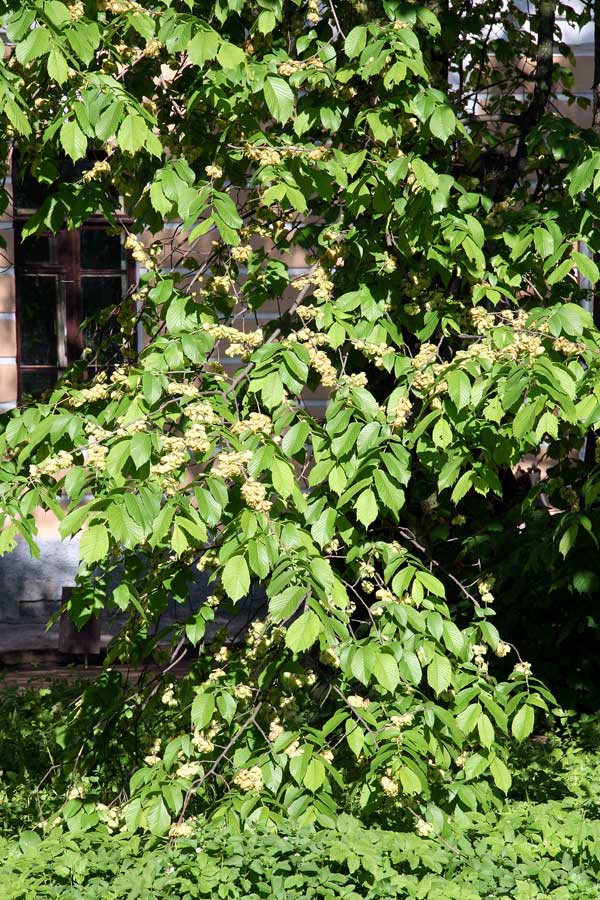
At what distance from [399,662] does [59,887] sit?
1.23 meters

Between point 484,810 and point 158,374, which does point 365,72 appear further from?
point 484,810

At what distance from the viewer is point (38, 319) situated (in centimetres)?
927

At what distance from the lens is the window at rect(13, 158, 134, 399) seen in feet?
30.2

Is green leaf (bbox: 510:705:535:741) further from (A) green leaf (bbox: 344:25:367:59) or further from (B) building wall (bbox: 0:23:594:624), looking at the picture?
(B) building wall (bbox: 0:23:594:624)

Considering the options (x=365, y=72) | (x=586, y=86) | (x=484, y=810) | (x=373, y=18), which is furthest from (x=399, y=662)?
(x=586, y=86)

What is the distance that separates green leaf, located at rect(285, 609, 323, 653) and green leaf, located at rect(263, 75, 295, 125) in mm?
1734

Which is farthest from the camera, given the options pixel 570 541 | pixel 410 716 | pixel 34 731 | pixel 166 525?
pixel 34 731

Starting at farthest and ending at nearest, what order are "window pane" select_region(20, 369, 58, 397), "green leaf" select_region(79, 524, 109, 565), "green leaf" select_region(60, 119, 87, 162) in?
1. "window pane" select_region(20, 369, 58, 397)
2. "green leaf" select_region(60, 119, 87, 162)
3. "green leaf" select_region(79, 524, 109, 565)

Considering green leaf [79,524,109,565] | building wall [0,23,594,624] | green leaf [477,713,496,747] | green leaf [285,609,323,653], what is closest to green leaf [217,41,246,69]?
green leaf [79,524,109,565]

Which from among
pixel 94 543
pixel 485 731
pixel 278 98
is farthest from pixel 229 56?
pixel 485 731

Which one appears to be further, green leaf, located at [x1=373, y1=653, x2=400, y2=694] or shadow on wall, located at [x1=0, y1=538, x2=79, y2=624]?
shadow on wall, located at [x1=0, y1=538, x2=79, y2=624]

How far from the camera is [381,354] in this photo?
13.4 feet

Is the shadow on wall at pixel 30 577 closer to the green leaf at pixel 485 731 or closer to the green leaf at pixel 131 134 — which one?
the green leaf at pixel 485 731

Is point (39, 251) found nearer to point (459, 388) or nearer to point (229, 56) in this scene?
point (229, 56)
